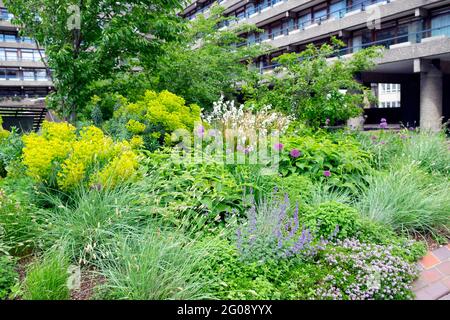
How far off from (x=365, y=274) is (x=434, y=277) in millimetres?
800

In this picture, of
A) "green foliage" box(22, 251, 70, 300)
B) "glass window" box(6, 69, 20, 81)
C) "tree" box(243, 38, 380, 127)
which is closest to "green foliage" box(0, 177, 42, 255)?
"green foliage" box(22, 251, 70, 300)

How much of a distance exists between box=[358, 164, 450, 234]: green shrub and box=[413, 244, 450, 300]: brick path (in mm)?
368

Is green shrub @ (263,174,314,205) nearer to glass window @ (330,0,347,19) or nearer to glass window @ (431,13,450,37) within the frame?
glass window @ (431,13,450,37)

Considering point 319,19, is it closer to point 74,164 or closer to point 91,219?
point 74,164

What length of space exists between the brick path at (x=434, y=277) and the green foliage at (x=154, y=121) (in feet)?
12.5

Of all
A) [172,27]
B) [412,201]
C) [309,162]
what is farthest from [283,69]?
[412,201]

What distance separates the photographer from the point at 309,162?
4867 mm

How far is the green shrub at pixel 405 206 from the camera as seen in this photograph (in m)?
3.89

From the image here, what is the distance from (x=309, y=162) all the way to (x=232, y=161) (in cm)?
113

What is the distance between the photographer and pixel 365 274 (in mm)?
2895

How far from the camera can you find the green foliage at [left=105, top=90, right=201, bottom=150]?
5.65m

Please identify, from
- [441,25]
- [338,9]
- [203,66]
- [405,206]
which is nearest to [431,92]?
[441,25]
